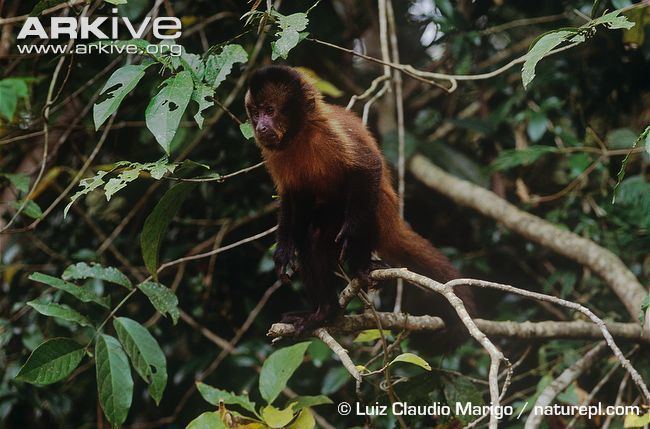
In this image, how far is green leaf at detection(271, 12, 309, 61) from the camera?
8.55ft

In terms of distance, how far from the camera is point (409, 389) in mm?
3281

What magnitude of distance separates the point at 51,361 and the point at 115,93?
1116 mm

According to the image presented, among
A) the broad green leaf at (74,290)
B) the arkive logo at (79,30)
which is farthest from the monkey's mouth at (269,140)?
the broad green leaf at (74,290)

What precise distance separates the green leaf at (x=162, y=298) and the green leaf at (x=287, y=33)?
47.4 inches

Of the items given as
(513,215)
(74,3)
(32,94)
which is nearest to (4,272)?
(32,94)

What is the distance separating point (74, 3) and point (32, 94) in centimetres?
155

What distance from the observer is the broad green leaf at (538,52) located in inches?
94.3

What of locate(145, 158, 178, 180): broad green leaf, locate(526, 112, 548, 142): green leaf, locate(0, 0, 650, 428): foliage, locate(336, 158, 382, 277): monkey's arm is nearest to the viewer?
locate(145, 158, 178, 180): broad green leaf

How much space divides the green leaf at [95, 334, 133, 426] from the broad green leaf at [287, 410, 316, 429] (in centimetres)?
66

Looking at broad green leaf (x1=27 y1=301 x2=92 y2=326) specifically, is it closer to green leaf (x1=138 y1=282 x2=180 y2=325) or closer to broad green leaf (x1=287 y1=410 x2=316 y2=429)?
green leaf (x1=138 y1=282 x2=180 y2=325)

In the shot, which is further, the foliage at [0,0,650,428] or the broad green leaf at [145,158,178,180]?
the foliage at [0,0,650,428]

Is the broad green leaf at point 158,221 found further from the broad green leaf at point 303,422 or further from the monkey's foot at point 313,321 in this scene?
the broad green leaf at point 303,422

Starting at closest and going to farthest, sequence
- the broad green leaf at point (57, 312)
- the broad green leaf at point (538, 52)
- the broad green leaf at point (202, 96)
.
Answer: the broad green leaf at point (538, 52) < the broad green leaf at point (202, 96) < the broad green leaf at point (57, 312)

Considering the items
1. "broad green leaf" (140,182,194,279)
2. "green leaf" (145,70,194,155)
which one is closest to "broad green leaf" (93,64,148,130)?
"green leaf" (145,70,194,155)
